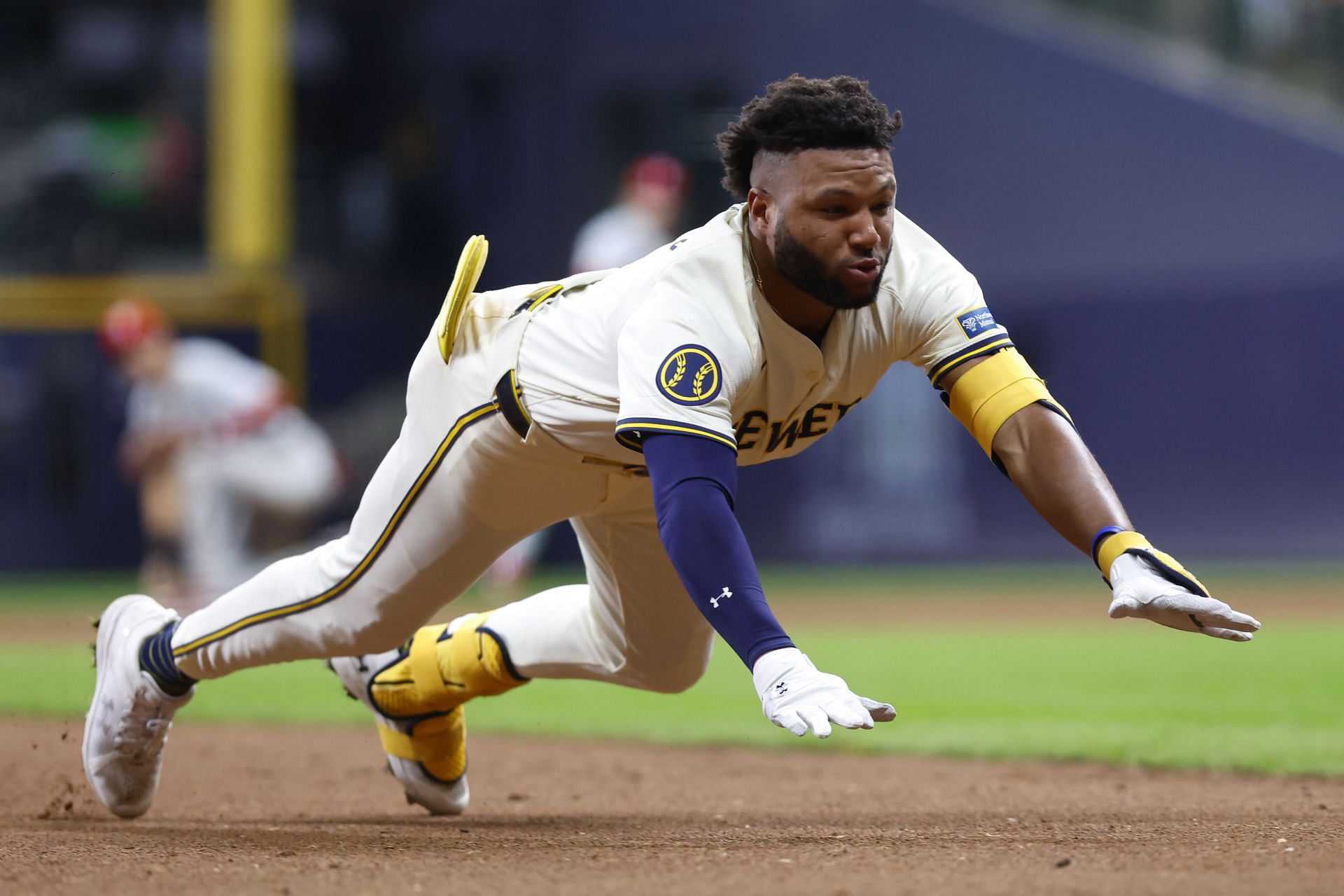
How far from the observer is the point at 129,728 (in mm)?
3746

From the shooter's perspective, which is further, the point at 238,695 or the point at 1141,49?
the point at 1141,49

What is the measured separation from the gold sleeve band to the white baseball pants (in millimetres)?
678

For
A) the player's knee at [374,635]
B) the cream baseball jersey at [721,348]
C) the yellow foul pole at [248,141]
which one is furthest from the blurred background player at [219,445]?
the cream baseball jersey at [721,348]

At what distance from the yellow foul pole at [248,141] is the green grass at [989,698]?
5.18m

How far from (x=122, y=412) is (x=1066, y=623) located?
7276mm

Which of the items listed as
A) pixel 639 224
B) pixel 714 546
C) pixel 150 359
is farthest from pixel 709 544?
pixel 150 359

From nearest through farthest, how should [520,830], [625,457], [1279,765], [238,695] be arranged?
1. [625,457]
2. [520,830]
3. [1279,765]
4. [238,695]

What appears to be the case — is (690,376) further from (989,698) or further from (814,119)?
(989,698)

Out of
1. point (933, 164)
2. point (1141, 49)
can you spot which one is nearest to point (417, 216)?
point (933, 164)

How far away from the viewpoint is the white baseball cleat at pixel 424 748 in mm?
3869

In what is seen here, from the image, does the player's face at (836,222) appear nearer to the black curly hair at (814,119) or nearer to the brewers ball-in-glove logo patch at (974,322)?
the black curly hair at (814,119)

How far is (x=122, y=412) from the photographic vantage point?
1239 cm

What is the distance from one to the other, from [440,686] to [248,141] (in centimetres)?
1017

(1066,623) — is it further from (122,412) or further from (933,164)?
(122,412)
